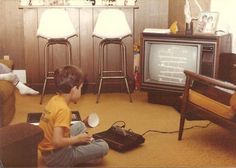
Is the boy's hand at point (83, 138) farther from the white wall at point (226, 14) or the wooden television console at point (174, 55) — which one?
the white wall at point (226, 14)

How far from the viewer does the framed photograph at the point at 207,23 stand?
3.91 metres

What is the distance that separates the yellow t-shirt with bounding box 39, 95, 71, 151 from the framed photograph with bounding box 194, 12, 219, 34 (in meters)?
1.95

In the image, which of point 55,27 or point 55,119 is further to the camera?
point 55,27

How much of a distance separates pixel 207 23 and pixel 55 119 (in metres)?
2.08

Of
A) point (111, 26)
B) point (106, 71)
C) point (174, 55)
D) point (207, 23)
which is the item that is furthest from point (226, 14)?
point (106, 71)

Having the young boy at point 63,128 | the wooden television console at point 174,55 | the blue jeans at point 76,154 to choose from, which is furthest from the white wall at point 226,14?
the young boy at point 63,128

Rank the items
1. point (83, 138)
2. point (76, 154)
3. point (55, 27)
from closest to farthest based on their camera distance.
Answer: point (83, 138), point (76, 154), point (55, 27)

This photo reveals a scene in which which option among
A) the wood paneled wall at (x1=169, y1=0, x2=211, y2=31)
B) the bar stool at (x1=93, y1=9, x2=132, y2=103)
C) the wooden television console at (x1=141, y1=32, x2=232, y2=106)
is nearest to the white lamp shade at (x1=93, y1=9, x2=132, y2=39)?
the bar stool at (x1=93, y1=9, x2=132, y2=103)

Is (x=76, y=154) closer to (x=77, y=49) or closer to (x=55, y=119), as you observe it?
(x=55, y=119)

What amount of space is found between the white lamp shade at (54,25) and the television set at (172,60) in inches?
31.8

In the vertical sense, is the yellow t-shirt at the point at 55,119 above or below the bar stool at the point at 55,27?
below

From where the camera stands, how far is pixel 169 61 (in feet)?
13.1

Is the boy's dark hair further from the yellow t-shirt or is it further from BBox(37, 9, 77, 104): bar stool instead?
BBox(37, 9, 77, 104): bar stool

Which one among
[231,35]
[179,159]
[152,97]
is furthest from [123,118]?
[231,35]
